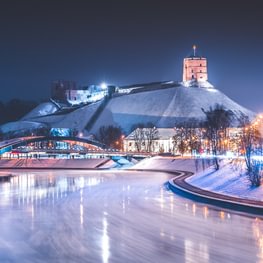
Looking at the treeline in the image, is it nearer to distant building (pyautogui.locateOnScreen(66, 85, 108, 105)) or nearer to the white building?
distant building (pyautogui.locateOnScreen(66, 85, 108, 105))

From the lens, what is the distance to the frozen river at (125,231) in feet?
40.7

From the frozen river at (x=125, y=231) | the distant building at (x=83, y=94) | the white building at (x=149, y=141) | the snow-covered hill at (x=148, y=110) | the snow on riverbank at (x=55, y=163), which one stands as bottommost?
the snow on riverbank at (x=55, y=163)

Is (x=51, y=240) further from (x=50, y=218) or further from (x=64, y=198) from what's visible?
(x=64, y=198)

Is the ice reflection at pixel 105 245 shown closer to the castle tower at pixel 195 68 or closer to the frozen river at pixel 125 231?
the frozen river at pixel 125 231

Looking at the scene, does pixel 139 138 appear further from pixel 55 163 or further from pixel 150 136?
pixel 55 163

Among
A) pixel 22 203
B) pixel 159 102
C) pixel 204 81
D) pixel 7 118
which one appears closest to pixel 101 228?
pixel 22 203

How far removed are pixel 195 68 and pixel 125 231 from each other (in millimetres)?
116256

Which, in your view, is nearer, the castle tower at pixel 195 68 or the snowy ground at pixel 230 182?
the snowy ground at pixel 230 182

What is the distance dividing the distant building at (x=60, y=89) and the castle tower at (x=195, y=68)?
40514 millimetres

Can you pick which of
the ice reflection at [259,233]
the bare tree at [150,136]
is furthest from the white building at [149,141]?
the ice reflection at [259,233]

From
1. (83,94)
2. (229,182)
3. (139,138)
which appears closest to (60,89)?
(83,94)

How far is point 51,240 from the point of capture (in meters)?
14.5

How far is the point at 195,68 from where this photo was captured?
130m

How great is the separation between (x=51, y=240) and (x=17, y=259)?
7.32 feet
